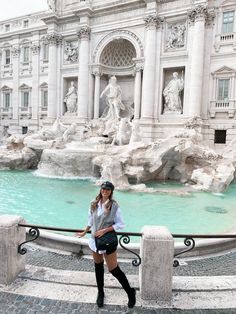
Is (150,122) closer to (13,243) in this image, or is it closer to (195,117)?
(195,117)

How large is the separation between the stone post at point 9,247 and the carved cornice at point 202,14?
1819 centimetres

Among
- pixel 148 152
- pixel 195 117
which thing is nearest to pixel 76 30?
pixel 195 117

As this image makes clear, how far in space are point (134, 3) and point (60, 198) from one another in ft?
54.9

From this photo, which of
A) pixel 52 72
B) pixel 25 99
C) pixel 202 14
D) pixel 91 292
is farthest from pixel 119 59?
pixel 91 292

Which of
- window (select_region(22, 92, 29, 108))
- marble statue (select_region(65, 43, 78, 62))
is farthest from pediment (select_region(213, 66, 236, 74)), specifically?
window (select_region(22, 92, 29, 108))

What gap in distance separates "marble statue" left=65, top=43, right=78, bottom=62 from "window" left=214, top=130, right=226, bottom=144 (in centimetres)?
1346

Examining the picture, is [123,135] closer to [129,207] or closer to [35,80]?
[129,207]

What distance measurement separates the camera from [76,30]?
69.6 feet

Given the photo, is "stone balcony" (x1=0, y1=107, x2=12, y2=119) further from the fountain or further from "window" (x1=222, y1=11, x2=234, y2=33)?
"window" (x1=222, y1=11, x2=234, y2=33)

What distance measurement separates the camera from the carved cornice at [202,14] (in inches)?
648

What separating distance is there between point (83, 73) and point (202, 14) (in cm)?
987

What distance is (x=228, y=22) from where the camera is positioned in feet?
55.0

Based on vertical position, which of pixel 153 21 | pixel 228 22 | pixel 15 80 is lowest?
pixel 15 80

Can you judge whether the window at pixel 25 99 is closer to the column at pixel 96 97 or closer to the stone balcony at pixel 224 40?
the column at pixel 96 97
